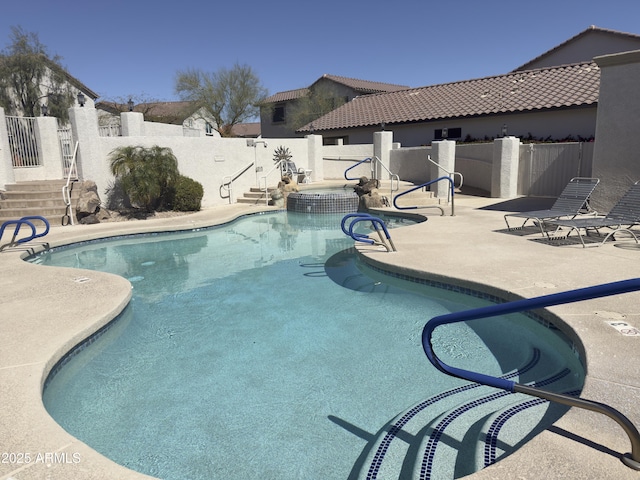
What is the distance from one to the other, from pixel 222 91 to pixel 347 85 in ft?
37.7

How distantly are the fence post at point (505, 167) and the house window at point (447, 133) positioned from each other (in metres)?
8.26

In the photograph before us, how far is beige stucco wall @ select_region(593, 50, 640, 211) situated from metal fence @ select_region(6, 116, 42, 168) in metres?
16.6

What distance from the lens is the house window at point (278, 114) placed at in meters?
41.3

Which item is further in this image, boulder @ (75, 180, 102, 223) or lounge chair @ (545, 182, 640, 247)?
boulder @ (75, 180, 102, 223)

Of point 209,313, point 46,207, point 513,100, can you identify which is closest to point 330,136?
point 513,100

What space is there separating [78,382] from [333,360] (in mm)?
2570

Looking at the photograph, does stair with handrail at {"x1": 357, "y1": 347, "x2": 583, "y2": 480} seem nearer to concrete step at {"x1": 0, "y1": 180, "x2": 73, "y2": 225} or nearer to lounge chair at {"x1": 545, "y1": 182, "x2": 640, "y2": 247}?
lounge chair at {"x1": 545, "y1": 182, "x2": 640, "y2": 247}

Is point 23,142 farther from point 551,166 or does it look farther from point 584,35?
point 584,35

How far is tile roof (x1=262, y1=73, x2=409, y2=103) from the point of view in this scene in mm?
37969

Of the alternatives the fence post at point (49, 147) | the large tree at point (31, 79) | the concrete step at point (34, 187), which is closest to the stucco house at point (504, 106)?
the fence post at point (49, 147)

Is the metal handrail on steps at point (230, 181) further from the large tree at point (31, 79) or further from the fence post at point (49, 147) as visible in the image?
the large tree at point (31, 79)

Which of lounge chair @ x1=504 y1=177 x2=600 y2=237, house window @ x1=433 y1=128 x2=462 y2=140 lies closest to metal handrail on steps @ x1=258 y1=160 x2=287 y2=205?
house window @ x1=433 y1=128 x2=462 y2=140

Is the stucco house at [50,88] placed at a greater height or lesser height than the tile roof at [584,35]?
lesser

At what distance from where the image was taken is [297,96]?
39.8 meters
